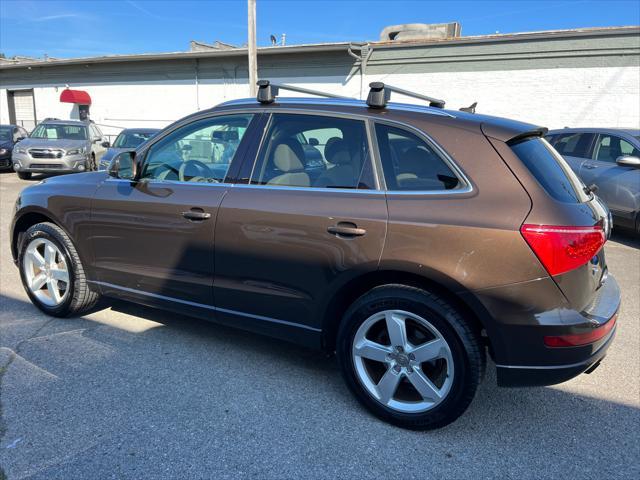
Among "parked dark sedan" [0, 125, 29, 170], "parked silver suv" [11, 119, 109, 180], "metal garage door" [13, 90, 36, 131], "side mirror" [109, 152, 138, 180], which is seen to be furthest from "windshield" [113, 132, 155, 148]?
"metal garage door" [13, 90, 36, 131]

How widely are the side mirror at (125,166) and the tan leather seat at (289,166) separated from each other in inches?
44.9

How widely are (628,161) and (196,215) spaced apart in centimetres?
639

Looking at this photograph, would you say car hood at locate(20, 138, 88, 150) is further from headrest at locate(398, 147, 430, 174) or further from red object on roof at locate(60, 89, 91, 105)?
headrest at locate(398, 147, 430, 174)

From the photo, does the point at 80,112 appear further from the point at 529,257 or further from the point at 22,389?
the point at 529,257

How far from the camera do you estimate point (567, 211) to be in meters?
2.29

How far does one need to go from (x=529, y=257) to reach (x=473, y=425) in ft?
3.58

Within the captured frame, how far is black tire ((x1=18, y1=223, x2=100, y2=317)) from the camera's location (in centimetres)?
373

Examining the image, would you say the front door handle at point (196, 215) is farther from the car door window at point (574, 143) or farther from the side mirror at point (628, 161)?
the car door window at point (574, 143)

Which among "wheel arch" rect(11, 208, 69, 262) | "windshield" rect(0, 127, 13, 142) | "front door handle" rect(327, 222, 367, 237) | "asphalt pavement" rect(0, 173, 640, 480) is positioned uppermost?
"windshield" rect(0, 127, 13, 142)

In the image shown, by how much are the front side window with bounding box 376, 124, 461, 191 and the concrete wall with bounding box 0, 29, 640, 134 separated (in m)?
12.8

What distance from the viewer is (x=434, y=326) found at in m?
2.44

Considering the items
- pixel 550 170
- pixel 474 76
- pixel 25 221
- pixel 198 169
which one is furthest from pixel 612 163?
pixel 474 76

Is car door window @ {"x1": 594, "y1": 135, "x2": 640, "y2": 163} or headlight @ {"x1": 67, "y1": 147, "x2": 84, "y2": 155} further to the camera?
headlight @ {"x1": 67, "y1": 147, "x2": 84, "y2": 155}

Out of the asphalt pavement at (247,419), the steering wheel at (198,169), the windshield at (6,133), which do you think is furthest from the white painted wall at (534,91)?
the steering wheel at (198,169)
